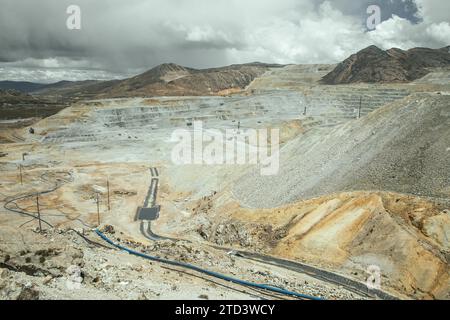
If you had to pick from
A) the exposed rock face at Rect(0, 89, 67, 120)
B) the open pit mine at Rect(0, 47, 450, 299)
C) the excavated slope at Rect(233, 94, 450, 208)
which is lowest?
the open pit mine at Rect(0, 47, 450, 299)

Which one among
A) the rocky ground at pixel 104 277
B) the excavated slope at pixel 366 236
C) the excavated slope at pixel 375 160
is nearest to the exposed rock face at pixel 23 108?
the excavated slope at pixel 375 160

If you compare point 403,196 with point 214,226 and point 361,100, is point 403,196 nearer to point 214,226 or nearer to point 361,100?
point 214,226

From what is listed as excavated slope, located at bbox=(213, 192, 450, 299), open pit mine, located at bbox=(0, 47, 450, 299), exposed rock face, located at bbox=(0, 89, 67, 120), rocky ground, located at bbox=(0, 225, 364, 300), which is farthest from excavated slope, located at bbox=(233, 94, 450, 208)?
exposed rock face, located at bbox=(0, 89, 67, 120)

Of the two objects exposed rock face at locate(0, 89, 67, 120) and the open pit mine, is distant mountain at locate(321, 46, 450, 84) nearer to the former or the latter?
the open pit mine

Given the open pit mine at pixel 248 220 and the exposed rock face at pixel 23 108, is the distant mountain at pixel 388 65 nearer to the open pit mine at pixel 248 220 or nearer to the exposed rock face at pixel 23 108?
the open pit mine at pixel 248 220

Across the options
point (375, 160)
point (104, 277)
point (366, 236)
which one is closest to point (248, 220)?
point (366, 236)

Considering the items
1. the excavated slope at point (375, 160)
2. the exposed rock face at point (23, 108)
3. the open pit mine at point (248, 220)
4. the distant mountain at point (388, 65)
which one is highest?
the distant mountain at point (388, 65)
